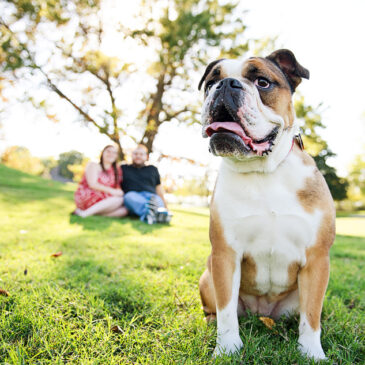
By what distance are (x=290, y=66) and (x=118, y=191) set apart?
19.0 ft

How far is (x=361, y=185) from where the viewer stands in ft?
137

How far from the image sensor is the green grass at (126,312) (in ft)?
5.32

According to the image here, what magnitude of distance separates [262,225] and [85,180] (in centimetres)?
623

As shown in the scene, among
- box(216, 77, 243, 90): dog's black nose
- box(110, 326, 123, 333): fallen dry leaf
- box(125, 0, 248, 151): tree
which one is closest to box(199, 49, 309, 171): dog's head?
box(216, 77, 243, 90): dog's black nose

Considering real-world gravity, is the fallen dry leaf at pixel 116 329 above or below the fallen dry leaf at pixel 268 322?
above

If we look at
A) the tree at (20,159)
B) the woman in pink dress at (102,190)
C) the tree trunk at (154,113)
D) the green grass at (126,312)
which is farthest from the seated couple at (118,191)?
the tree at (20,159)

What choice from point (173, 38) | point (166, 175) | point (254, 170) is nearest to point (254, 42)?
point (173, 38)

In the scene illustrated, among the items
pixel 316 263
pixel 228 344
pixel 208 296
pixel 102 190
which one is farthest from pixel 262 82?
pixel 102 190

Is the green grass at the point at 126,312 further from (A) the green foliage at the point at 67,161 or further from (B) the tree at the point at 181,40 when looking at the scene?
(A) the green foliage at the point at 67,161

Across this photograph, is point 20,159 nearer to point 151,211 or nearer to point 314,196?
point 151,211

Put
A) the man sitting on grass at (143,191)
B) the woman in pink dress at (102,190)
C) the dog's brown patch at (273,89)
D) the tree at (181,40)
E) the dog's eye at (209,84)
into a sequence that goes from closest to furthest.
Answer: the dog's brown patch at (273,89)
the dog's eye at (209,84)
the man sitting on grass at (143,191)
the woman in pink dress at (102,190)
the tree at (181,40)

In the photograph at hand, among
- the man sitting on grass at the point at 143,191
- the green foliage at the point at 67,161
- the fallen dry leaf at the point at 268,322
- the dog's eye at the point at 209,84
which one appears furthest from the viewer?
the green foliage at the point at 67,161

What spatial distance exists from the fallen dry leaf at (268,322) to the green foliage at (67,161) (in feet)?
219

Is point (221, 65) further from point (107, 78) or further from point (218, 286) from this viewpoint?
point (107, 78)
